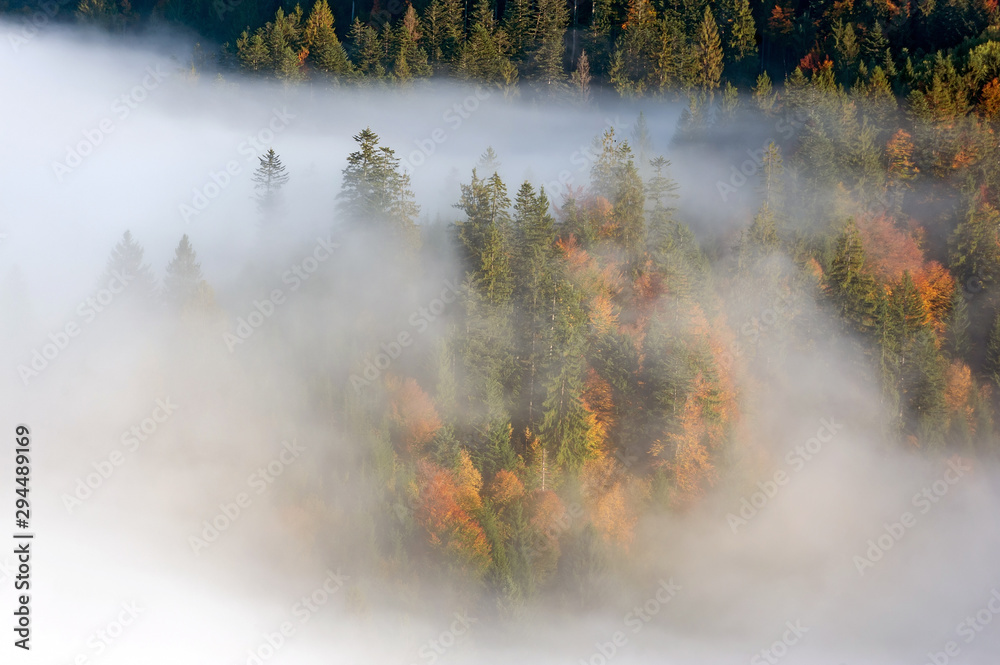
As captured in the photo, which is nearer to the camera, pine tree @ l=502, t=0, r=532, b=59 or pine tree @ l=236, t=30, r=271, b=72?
pine tree @ l=236, t=30, r=271, b=72

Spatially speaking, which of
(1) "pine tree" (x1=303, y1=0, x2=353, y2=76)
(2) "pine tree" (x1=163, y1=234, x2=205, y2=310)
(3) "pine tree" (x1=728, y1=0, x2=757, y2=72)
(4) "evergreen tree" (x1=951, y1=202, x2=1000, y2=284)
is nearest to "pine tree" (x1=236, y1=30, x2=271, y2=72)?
(1) "pine tree" (x1=303, y1=0, x2=353, y2=76)

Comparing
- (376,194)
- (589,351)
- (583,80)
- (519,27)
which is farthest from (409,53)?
(589,351)

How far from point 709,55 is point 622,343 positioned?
30893mm

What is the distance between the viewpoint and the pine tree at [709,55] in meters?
88.1

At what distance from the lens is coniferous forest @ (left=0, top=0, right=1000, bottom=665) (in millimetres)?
65875

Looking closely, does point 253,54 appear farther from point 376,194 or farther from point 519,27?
point 376,194

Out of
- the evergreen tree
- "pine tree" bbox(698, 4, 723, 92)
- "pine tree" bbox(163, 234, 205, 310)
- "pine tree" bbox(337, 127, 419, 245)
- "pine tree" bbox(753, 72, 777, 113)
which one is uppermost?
"pine tree" bbox(698, 4, 723, 92)

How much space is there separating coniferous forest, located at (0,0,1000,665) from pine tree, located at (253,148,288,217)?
0.35 m

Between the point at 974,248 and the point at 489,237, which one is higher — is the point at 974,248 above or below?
below

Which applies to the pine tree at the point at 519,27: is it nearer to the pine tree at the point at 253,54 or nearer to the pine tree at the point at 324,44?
the pine tree at the point at 324,44

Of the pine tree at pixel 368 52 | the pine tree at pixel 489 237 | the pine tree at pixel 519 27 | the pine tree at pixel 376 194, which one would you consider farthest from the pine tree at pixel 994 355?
the pine tree at pixel 368 52

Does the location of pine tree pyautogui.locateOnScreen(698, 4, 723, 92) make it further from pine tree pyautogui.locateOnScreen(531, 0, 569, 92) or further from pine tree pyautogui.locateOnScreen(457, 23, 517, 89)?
pine tree pyautogui.locateOnScreen(457, 23, 517, 89)

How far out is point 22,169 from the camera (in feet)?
306

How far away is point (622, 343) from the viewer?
68812mm
